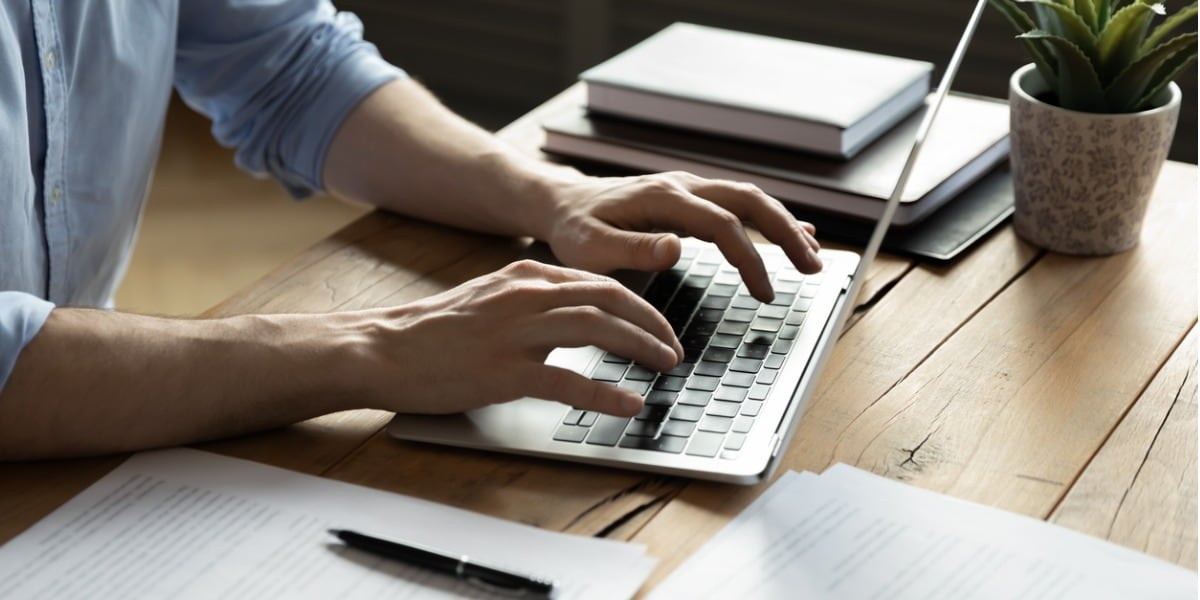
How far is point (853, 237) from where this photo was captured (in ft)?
3.62

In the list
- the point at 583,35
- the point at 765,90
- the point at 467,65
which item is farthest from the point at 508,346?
the point at 467,65

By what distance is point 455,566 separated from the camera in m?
0.69

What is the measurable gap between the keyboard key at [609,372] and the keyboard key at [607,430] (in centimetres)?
4

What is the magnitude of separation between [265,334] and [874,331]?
0.44 metres

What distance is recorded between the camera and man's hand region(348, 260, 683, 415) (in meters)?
0.82

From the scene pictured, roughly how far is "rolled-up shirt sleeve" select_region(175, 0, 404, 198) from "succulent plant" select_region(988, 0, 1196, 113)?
615 millimetres

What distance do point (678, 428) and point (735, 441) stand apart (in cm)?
4

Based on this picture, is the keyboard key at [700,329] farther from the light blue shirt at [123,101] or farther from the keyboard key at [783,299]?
the light blue shirt at [123,101]

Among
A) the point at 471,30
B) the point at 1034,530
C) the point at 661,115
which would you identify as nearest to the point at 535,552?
the point at 1034,530

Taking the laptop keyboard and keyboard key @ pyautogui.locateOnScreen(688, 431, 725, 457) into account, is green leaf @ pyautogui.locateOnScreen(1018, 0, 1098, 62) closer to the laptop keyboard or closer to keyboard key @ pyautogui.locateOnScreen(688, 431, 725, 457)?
the laptop keyboard

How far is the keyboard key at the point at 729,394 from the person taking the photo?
2.74 feet

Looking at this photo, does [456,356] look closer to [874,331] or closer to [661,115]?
[874,331]

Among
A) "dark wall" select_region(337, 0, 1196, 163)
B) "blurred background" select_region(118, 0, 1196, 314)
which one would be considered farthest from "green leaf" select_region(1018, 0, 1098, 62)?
"blurred background" select_region(118, 0, 1196, 314)

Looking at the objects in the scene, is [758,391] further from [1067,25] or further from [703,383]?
[1067,25]
